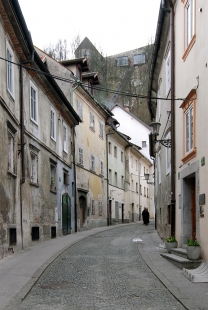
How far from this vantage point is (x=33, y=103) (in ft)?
50.0

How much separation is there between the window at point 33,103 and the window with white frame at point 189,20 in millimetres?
6626

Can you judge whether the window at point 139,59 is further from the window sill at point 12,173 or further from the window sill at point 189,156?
the window sill at point 189,156

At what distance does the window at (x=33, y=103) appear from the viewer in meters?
15.0

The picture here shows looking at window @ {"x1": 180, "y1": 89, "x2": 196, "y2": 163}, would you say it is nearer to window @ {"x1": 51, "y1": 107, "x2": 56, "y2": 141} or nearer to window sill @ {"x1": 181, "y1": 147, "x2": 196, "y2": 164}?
window sill @ {"x1": 181, "y1": 147, "x2": 196, "y2": 164}

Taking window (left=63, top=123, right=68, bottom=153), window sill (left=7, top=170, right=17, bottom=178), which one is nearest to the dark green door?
window (left=63, top=123, right=68, bottom=153)

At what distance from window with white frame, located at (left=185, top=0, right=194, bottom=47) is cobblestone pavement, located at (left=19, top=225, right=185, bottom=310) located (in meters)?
5.97

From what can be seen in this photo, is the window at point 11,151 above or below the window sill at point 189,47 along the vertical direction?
below

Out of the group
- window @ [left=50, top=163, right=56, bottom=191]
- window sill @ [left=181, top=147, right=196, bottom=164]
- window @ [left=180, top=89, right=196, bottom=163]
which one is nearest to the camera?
window sill @ [left=181, top=147, right=196, bottom=164]

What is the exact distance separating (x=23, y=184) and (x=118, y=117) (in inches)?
1337

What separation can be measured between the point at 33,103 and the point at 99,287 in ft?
31.8

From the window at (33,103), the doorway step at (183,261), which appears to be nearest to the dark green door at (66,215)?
the window at (33,103)

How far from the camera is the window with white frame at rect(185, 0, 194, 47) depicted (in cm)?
998

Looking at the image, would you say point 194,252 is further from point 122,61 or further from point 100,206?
point 122,61

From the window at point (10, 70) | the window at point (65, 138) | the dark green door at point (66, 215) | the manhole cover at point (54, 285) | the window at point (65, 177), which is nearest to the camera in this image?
the manhole cover at point (54, 285)
